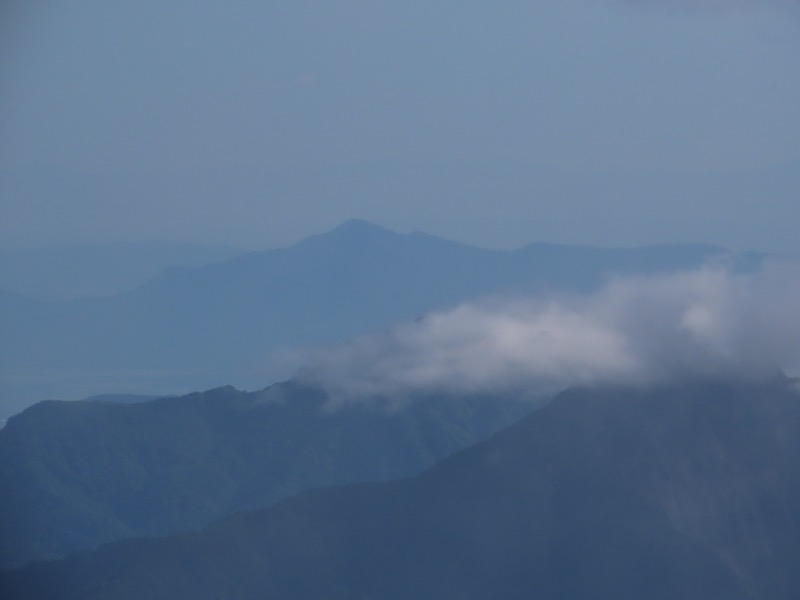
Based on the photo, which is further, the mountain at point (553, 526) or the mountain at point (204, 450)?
the mountain at point (204, 450)

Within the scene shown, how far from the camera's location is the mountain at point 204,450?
10944 cm

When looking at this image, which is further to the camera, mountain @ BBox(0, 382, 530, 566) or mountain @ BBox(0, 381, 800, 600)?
mountain @ BBox(0, 382, 530, 566)

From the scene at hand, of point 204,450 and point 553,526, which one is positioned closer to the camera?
point 553,526

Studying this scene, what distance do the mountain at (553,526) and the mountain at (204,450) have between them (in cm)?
2447

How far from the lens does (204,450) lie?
119 m

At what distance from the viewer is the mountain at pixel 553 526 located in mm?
70688

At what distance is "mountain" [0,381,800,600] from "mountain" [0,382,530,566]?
2447 cm

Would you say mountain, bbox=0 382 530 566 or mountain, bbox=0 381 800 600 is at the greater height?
mountain, bbox=0 382 530 566

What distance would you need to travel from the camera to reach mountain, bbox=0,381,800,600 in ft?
232

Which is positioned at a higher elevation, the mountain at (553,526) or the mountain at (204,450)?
the mountain at (204,450)

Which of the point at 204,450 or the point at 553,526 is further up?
the point at 204,450

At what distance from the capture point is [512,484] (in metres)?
82.8

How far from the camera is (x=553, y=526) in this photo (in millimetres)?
76812

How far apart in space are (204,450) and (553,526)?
50.6 metres
